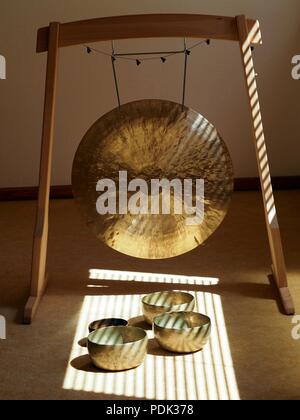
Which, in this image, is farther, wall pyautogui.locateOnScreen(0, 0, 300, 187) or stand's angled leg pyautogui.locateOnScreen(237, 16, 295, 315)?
wall pyautogui.locateOnScreen(0, 0, 300, 187)

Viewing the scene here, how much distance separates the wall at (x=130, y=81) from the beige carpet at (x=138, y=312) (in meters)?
0.93

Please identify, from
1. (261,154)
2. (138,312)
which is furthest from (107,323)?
(261,154)

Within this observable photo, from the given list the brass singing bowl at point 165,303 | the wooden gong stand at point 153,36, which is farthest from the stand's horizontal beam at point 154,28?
the brass singing bowl at point 165,303

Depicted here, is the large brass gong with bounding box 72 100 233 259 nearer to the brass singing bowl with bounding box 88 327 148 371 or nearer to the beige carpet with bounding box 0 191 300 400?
the beige carpet with bounding box 0 191 300 400

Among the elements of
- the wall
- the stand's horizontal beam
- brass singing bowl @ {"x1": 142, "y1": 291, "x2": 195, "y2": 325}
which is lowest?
brass singing bowl @ {"x1": 142, "y1": 291, "x2": 195, "y2": 325}

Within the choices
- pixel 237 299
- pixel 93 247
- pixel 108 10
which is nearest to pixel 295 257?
pixel 237 299

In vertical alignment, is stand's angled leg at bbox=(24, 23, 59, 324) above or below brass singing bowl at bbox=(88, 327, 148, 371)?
above

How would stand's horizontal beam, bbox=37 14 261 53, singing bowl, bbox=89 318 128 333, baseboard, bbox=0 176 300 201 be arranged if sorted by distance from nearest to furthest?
singing bowl, bbox=89 318 128 333 → stand's horizontal beam, bbox=37 14 261 53 → baseboard, bbox=0 176 300 201

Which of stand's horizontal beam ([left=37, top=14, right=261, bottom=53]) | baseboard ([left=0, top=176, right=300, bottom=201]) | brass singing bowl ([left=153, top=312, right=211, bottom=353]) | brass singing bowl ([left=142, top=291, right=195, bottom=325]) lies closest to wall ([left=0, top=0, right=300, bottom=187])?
baseboard ([left=0, top=176, right=300, bottom=201])

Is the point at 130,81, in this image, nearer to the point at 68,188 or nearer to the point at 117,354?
the point at 68,188

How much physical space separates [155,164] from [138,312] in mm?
597

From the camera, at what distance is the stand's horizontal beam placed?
2979 millimetres

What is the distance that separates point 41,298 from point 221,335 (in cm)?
85

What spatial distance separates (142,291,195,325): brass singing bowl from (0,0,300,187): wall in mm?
2777
